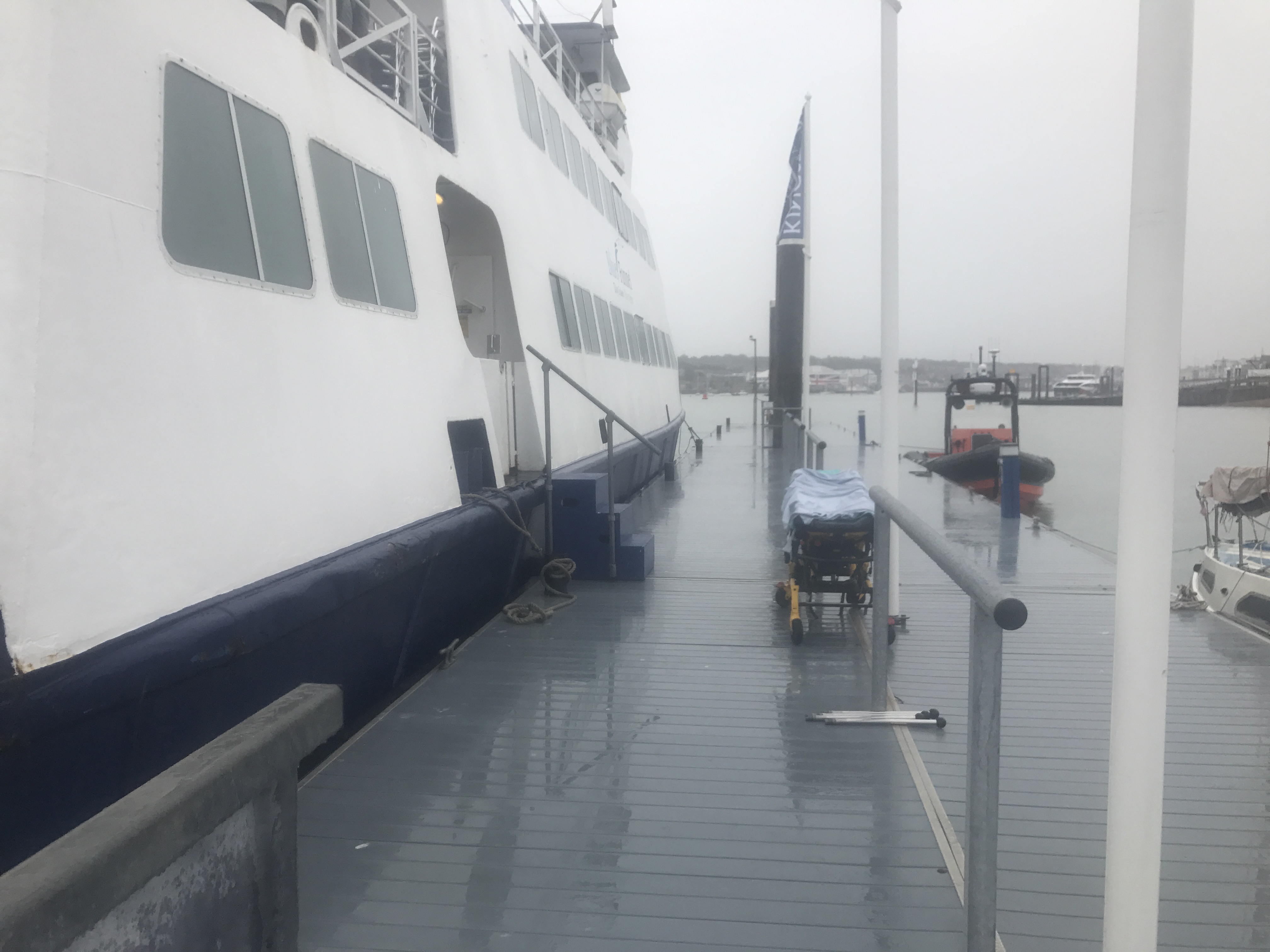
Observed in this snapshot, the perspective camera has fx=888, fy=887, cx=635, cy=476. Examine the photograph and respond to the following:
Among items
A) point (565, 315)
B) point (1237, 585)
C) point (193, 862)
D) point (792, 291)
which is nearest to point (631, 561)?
point (565, 315)

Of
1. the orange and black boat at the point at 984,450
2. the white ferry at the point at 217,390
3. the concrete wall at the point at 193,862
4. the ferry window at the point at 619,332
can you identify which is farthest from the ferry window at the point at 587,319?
the orange and black boat at the point at 984,450

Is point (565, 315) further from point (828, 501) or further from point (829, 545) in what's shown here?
point (829, 545)

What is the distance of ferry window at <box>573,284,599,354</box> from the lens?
32.5ft

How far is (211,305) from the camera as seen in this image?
3.41 meters

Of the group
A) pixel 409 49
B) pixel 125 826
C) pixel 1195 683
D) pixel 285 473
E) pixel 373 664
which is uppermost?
pixel 409 49

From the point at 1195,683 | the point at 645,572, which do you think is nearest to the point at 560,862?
the point at 1195,683

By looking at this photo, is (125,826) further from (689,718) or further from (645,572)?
A: (645,572)

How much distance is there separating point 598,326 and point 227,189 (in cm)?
731

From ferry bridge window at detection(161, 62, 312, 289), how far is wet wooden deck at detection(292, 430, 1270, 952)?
216 cm

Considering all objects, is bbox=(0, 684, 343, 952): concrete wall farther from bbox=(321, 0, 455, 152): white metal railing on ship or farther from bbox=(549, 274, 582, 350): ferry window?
bbox=(549, 274, 582, 350): ferry window

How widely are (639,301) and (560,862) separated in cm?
1307

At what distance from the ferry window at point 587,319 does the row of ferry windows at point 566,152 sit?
1473 mm

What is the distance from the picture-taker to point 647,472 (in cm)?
1379

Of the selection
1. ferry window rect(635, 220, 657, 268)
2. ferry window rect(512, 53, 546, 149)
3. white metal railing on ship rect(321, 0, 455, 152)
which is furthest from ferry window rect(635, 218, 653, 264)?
white metal railing on ship rect(321, 0, 455, 152)
